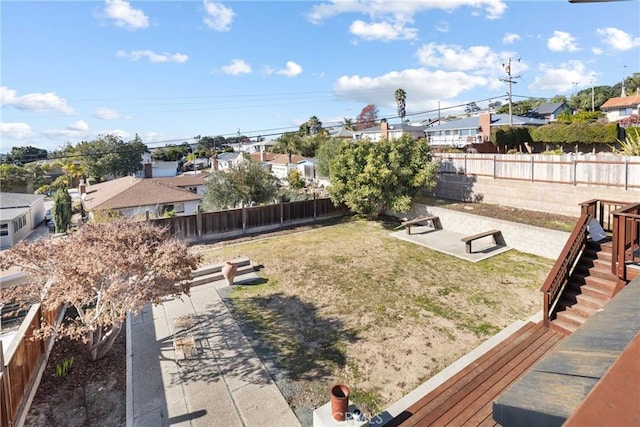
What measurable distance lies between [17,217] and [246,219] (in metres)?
18.8

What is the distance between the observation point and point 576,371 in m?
1.87

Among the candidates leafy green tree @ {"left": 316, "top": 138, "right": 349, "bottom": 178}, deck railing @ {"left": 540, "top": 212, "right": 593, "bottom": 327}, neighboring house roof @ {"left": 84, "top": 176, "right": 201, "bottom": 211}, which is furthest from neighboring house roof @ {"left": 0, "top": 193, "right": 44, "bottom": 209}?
deck railing @ {"left": 540, "top": 212, "right": 593, "bottom": 327}

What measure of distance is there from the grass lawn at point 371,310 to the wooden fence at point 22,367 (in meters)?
3.72

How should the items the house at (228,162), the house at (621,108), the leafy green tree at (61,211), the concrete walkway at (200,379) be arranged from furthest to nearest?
the house at (621,108) < the leafy green tree at (61,211) < the house at (228,162) < the concrete walkway at (200,379)

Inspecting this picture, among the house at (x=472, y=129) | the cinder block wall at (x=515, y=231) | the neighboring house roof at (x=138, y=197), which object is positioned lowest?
the cinder block wall at (x=515, y=231)

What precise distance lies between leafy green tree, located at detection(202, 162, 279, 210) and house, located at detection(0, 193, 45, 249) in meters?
13.3

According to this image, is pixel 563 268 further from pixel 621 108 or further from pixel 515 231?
pixel 621 108

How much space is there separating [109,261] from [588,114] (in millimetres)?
41149

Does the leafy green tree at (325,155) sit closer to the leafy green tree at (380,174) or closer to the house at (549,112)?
the leafy green tree at (380,174)

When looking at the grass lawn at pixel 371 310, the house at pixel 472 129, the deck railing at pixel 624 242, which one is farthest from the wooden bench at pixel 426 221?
the house at pixel 472 129

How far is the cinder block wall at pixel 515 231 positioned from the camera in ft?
39.2

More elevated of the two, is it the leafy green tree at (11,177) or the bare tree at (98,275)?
the leafy green tree at (11,177)

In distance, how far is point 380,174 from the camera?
15.8 meters

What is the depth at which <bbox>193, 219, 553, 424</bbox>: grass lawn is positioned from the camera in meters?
6.34
